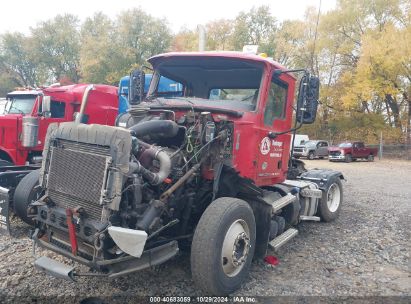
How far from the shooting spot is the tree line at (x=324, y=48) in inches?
1069

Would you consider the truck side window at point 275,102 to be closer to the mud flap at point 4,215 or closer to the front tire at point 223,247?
the front tire at point 223,247

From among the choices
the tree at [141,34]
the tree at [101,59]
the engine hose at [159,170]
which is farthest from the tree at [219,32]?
the engine hose at [159,170]

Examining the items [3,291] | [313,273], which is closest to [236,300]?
[313,273]

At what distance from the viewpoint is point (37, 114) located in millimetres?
9539

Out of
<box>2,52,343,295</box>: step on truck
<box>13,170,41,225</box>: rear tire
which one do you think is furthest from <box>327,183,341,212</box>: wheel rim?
<box>13,170,41,225</box>: rear tire

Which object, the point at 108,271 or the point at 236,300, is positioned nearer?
the point at 108,271

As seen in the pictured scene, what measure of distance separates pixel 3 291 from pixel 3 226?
0.86m

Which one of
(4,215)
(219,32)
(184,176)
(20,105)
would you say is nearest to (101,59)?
(219,32)

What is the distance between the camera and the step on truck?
131 inches

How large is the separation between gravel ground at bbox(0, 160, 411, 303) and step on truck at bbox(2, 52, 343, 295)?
0.39m

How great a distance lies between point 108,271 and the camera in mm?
3328

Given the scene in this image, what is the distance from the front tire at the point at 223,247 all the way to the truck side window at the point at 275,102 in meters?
1.45

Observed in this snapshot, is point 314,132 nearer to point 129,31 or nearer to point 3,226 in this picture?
point 129,31

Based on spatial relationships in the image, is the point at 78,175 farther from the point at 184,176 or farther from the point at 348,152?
the point at 348,152
